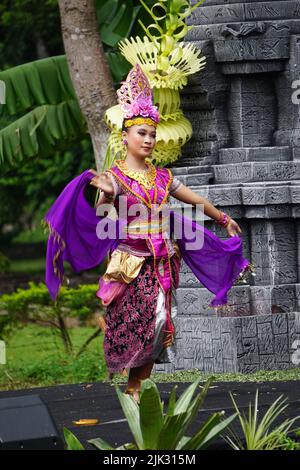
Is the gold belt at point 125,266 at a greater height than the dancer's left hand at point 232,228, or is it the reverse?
the dancer's left hand at point 232,228

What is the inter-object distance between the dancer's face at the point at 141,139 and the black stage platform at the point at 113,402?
5.37 feet

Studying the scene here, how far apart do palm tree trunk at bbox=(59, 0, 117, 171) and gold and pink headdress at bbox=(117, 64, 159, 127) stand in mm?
3295

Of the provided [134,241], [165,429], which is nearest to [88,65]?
[134,241]

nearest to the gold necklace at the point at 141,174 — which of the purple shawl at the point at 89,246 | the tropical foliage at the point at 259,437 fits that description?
the purple shawl at the point at 89,246

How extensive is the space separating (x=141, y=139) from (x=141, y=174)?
0.23m

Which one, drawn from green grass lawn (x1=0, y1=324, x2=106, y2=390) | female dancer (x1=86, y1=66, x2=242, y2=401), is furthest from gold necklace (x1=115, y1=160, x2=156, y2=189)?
green grass lawn (x1=0, y1=324, x2=106, y2=390)

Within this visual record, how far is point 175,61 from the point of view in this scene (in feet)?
29.3

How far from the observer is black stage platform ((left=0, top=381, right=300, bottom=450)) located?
6746 millimetres

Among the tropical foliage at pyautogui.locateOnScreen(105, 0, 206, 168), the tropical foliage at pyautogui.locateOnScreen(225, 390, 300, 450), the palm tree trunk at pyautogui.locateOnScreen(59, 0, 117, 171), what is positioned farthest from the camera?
the palm tree trunk at pyautogui.locateOnScreen(59, 0, 117, 171)

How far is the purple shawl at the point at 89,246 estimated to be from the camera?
7559 millimetres

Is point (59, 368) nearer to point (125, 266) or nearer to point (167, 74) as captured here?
point (167, 74)

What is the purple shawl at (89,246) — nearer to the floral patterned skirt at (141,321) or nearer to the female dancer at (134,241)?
the female dancer at (134,241)

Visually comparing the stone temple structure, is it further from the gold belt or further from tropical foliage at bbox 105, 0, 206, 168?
the gold belt

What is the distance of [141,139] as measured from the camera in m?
7.46
